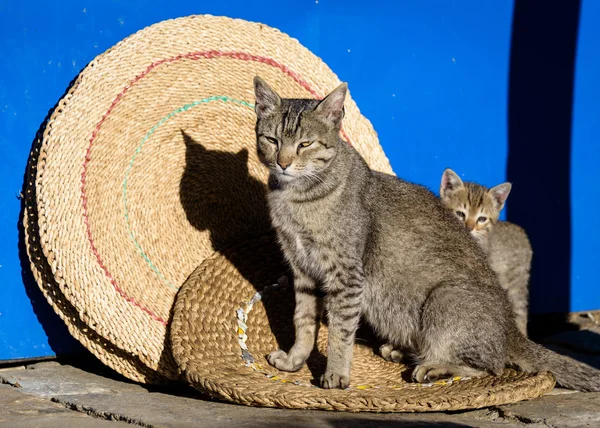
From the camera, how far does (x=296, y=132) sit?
12.2 ft

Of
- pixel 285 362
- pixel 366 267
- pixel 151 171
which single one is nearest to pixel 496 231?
pixel 366 267

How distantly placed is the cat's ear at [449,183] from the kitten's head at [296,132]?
1399 mm

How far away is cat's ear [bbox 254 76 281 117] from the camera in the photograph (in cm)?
379

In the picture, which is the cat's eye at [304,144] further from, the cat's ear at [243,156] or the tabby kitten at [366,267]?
the cat's ear at [243,156]

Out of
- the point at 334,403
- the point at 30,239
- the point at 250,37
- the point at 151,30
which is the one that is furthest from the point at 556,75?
the point at 30,239

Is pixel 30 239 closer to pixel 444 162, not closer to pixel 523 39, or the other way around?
pixel 444 162

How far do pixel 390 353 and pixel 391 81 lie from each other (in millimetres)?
1783

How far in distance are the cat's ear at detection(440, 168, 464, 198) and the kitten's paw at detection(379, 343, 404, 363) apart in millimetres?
1279

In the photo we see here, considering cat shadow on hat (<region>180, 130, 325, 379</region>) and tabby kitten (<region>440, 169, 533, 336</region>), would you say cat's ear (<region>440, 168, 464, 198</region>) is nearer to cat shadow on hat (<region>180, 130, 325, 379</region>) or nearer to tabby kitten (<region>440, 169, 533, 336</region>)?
tabby kitten (<region>440, 169, 533, 336</region>)

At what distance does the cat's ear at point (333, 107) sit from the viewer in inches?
148

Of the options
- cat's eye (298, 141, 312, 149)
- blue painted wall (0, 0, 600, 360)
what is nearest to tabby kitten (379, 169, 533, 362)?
blue painted wall (0, 0, 600, 360)

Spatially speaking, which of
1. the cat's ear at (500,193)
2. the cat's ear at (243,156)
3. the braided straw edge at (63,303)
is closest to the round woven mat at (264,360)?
the braided straw edge at (63,303)

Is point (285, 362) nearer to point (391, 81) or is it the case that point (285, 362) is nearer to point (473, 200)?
point (473, 200)

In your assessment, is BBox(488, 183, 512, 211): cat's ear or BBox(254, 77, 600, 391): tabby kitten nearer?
BBox(254, 77, 600, 391): tabby kitten
